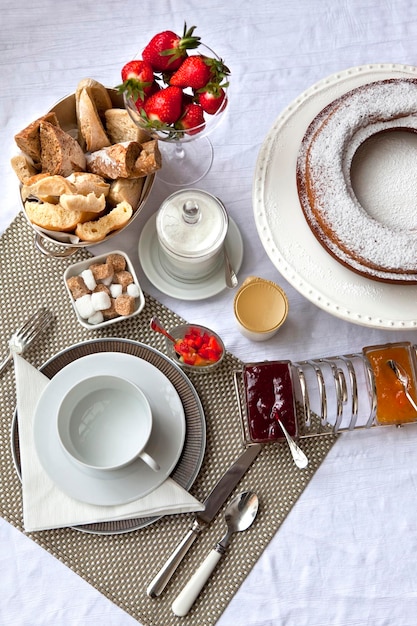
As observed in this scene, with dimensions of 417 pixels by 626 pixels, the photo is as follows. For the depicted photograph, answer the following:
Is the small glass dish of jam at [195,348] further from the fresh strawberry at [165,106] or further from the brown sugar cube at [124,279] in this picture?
the fresh strawberry at [165,106]

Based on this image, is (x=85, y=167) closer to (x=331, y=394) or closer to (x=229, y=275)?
(x=229, y=275)

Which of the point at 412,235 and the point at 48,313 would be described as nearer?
the point at 412,235

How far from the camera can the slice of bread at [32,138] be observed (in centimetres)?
112

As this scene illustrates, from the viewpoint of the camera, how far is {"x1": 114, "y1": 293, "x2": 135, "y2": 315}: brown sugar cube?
3.88 feet

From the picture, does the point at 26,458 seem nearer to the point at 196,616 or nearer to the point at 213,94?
the point at 196,616

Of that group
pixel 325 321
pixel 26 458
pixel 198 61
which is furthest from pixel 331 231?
pixel 26 458

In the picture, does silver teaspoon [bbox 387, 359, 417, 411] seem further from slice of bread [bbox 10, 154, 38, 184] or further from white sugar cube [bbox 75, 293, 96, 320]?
slice of bread [bbox 10, 154, 38, 184]

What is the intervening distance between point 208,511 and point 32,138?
65cm

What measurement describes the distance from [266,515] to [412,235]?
1.66 ft

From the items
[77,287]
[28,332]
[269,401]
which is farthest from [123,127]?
[269,401]

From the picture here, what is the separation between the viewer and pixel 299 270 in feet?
3.71

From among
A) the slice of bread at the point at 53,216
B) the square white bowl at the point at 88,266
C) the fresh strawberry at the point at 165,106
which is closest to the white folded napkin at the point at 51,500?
the square white bowl at the point at 88,266

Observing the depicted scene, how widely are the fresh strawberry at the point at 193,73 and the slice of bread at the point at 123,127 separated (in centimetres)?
12

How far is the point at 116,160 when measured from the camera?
112 centimetres
